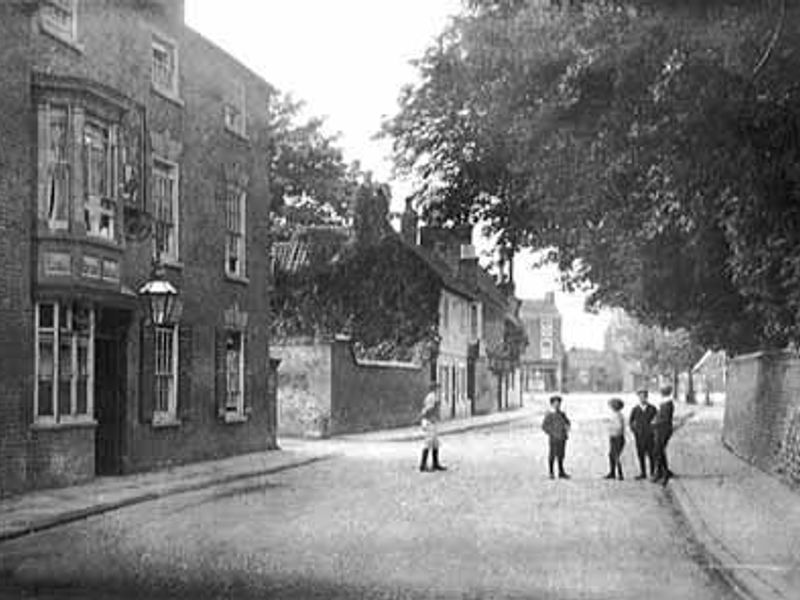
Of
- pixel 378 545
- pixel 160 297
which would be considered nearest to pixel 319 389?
pixel 160 297

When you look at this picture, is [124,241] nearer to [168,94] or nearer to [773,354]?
[168,94]

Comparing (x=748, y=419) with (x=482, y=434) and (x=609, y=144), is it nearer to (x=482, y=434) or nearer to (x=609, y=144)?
(x=609, y=144)

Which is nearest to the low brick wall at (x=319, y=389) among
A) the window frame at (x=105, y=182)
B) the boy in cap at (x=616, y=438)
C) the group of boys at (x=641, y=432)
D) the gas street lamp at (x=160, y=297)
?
the group of boys at (x=641, y=432)

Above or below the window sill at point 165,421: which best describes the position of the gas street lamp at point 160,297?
above

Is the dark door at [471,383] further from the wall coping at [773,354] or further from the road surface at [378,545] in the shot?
the road surface at [378,545]

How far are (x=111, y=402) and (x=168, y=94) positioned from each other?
19.1ft

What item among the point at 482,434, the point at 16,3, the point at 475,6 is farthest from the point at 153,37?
the point at 482,434

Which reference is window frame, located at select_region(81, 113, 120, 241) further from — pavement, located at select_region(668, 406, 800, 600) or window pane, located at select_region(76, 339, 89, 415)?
pavement, located at select_region(668, 406, 800, 600)

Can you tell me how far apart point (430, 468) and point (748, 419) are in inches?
270

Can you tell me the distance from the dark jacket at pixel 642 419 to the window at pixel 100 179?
9.12m

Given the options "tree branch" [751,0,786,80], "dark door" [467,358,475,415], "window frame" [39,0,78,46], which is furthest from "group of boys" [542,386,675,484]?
"dark door" [467,358,475,415]

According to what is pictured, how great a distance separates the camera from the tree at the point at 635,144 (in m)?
13.3

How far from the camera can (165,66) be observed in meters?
24.7

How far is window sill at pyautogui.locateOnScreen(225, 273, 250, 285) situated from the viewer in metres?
27.9
